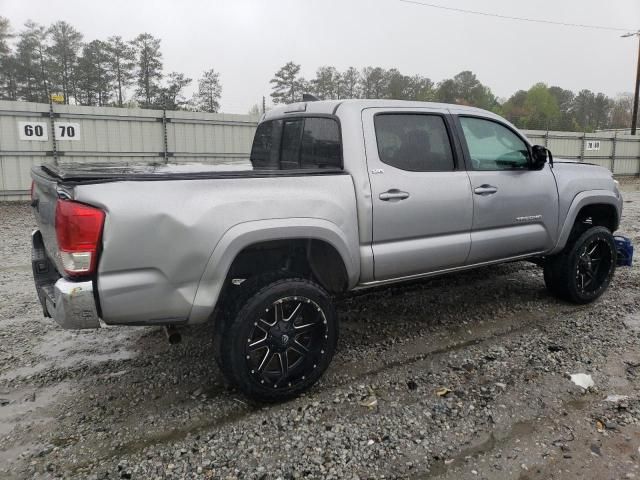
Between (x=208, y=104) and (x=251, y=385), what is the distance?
103 feet

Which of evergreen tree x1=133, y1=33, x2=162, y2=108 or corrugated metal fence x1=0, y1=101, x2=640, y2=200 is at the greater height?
evergreen tree x1=133, y1=33, x2=162, y2=108

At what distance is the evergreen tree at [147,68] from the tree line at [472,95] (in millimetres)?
7813

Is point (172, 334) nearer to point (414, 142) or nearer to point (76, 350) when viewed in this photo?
point (76, 350)

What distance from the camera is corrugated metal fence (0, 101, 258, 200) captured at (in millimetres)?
11648

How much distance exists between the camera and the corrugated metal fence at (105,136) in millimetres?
11648

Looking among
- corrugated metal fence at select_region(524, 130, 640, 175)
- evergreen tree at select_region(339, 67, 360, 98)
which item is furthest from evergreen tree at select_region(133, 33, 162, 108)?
corrugated metal fence at select_region(524, 130, 640, 175)

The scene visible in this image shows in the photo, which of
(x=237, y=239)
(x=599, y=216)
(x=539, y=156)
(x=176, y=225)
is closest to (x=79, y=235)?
(x=176, y=225)

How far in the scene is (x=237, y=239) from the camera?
278cm

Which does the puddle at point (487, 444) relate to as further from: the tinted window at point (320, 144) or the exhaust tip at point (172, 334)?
the tinted window at point (320, 144)

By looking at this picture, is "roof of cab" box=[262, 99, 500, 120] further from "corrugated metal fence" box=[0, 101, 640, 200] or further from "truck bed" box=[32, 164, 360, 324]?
"corrugated metal fence" box=[0, 101, 640, 200]

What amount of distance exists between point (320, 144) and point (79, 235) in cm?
182

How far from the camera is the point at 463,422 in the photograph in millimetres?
2887

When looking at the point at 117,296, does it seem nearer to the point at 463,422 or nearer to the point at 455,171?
the point at 463,422

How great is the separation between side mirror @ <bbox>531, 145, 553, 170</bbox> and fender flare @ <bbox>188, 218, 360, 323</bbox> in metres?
2.20
